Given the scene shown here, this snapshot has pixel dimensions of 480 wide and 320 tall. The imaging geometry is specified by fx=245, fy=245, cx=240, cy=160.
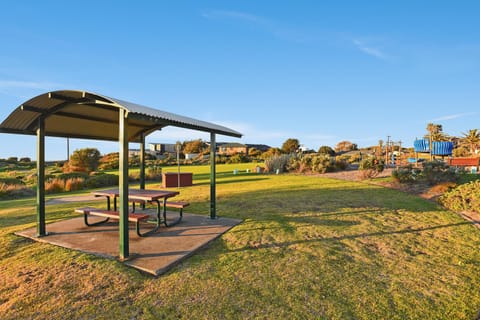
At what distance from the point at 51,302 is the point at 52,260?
1203 mm

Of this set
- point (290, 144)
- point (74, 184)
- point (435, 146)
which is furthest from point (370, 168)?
point (290, 144)

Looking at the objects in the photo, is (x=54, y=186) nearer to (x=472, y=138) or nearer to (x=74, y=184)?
(x=74, y=184)

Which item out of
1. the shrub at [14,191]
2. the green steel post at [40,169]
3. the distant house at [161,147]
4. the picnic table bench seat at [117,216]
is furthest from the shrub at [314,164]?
the distant house at [161,147]

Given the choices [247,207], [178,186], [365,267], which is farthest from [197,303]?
[178,186]

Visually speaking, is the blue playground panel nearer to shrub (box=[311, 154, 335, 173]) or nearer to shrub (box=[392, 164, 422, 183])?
shrub (box=[311, 154, 335, 173])

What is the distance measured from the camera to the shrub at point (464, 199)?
655 cm

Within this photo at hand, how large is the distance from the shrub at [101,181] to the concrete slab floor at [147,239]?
8986 mm

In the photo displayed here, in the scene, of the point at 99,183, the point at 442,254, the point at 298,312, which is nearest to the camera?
the point at 298,312

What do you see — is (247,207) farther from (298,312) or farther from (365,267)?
(298,312)

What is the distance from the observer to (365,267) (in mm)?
3553

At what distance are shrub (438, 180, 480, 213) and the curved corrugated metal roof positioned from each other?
6439mm

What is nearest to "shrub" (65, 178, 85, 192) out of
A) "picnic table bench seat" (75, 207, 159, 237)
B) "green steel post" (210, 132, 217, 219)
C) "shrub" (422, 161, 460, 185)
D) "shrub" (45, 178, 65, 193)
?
"shrub" (45, 178, 65, 193)

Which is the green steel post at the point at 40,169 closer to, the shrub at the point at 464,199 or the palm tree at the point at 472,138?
the shrub at the point at 464,199

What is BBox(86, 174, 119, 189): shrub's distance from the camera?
13752 mm
